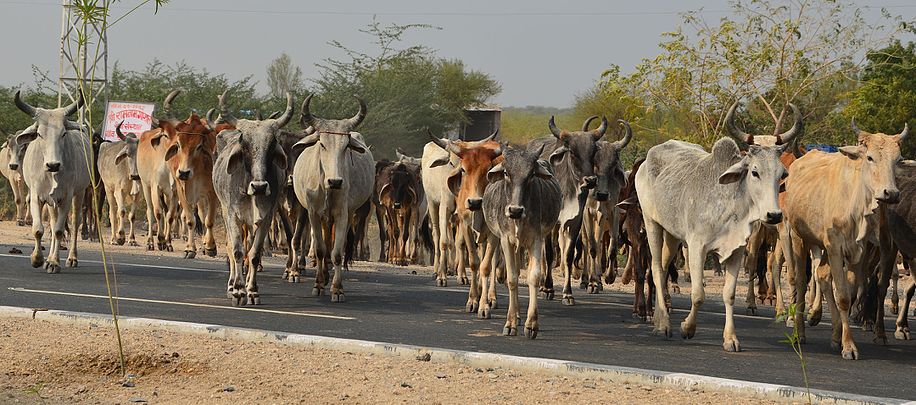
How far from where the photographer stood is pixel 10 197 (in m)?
37.6

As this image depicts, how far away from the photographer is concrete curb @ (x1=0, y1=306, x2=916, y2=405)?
29.0 feet

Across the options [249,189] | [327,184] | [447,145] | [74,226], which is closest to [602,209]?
[447,145]

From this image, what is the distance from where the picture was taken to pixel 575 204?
15.9 m

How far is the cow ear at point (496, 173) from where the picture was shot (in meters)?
12.8

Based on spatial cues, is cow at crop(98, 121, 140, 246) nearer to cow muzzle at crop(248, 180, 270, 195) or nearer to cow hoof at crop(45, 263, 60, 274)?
cow hoof at crop(45, 263, 60, 274)

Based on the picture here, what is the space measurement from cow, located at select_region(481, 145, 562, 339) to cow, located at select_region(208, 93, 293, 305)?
2.87 metres

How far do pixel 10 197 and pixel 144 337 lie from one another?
28220 mm

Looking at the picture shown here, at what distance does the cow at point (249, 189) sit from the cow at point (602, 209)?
155 inches

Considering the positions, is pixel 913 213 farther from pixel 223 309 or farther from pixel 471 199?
pixel 223 309

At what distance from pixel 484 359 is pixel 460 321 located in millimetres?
Answer: 3583

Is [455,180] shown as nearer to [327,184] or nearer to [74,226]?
[327,184]

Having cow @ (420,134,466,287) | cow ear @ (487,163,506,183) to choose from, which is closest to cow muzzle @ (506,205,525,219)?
cow ear @ (487,163,506,183)

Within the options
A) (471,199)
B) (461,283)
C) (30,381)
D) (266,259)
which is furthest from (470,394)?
(266,259)

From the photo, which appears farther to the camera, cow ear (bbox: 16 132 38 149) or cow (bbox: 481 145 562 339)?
cow ear (bbox: 16 132 38 149)
